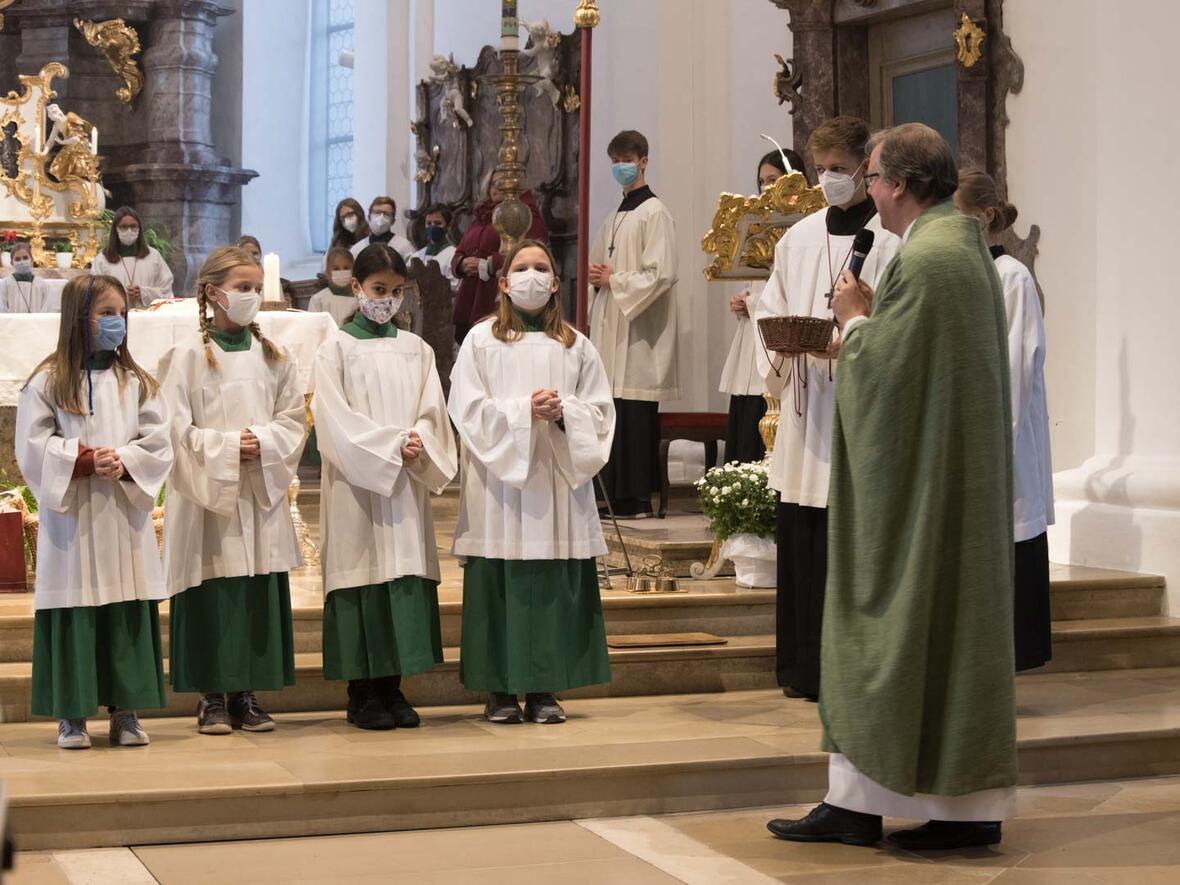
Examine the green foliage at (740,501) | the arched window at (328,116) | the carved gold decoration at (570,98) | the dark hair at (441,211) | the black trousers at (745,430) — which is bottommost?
the green foliage at (740,501)

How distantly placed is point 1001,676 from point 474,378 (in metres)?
2.29

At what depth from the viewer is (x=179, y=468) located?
19.0 ft

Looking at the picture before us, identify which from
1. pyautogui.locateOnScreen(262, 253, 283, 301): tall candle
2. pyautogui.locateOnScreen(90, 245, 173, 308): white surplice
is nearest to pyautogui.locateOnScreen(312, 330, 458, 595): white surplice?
pyautogui.locateOnScreen(262, 253, 283, 301): tall candle

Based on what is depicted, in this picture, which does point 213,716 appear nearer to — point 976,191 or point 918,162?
point 918,162

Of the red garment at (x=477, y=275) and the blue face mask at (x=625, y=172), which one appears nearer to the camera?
the blue face mask at (x=625, y=172)

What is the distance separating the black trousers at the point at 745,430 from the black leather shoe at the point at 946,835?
416 centimetres

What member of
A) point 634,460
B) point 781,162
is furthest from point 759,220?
point 634,460

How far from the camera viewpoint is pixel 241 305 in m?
5.84

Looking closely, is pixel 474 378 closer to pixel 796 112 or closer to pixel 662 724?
pixel 662 724

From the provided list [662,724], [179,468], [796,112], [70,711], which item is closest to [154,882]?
[70,711]

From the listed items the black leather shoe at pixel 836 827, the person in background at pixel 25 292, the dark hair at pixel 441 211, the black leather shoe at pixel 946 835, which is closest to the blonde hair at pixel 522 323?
the black leather shoe at pixel 836 827

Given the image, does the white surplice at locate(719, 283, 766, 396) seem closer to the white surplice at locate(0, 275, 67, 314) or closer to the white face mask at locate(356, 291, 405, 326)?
the white face mask at locate(356, 291, 405, 326)

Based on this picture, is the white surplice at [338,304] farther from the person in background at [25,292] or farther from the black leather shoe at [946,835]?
the black leather shoe at [946,835]

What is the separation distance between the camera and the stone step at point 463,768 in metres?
4.92
